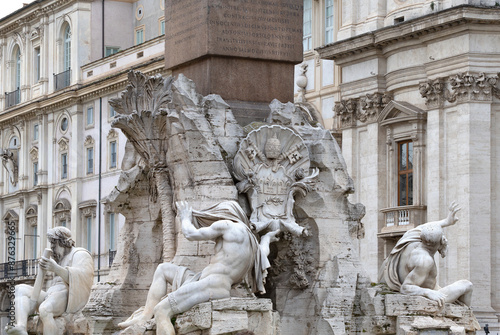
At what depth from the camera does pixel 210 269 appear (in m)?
16.8

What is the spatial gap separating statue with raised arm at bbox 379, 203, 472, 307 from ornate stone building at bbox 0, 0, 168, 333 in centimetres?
3347

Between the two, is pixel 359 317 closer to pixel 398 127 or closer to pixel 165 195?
pixel 165 195

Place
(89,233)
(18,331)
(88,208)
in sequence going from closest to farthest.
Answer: (18,331) < (89,233) < (88,208)

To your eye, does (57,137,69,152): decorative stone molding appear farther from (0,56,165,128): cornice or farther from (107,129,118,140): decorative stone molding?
(107,129,118,140): decorative stone molding

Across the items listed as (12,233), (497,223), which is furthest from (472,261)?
(12,233)

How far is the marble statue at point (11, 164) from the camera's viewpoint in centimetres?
6231

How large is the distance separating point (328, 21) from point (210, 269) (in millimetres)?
27919

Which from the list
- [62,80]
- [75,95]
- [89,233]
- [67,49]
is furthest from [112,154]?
[67,49]

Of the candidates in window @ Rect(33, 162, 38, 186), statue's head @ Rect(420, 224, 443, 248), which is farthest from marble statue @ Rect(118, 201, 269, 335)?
window @ Rect(33, 162, 38, 186)

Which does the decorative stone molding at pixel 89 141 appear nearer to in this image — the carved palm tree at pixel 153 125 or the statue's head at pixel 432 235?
the carved palm tree at pixel 153 125

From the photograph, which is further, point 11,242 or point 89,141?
point 11,242

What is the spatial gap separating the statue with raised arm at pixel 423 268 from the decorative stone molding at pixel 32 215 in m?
42.8

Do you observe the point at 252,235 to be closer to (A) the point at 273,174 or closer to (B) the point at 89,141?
(A) the point at 273,174

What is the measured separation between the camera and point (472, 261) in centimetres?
3734
